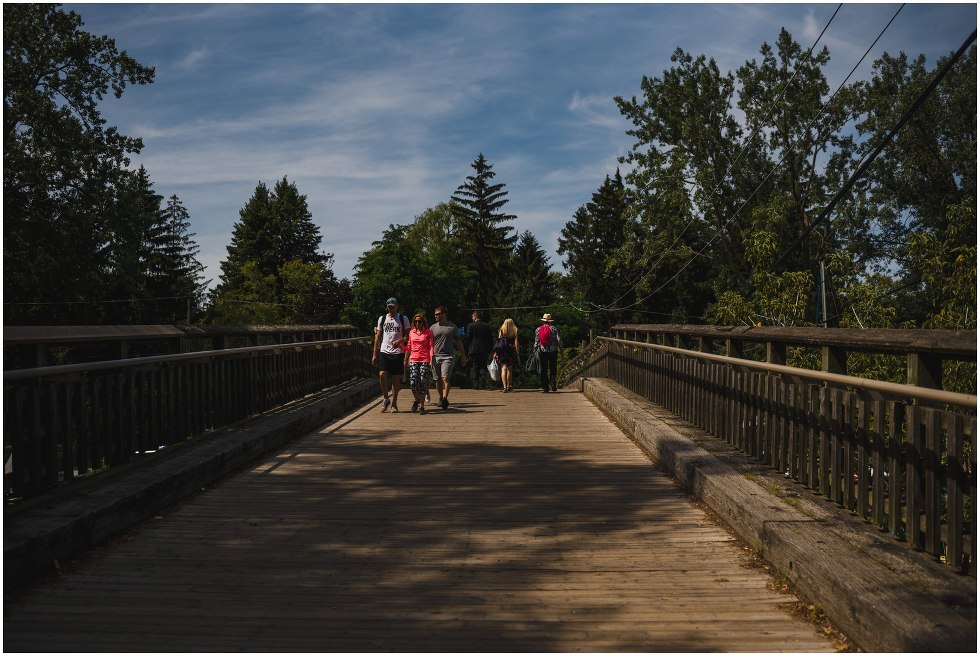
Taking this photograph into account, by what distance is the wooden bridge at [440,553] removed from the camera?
3.71 meters

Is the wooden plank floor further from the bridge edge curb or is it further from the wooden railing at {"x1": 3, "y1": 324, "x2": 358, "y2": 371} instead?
the wooden railing at {"x1": 3, "y1": 324, "x2": 358, "y2": 371}

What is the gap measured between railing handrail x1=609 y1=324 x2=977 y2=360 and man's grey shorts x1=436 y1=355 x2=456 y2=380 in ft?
22.1

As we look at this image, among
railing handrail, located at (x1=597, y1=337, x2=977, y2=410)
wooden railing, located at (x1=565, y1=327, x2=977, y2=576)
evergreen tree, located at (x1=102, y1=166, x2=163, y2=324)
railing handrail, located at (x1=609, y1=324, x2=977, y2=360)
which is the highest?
evergreen tree, located at (x1=102, y1=166, x2=163, y2=324)

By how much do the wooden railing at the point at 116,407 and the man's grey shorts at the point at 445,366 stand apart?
146 inches

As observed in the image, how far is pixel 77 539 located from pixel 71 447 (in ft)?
3.37

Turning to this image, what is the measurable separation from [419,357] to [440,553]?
8.15 metres

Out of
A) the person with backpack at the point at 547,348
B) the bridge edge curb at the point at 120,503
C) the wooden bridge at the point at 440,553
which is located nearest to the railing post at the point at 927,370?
the wooden bridge at the point at 440,553

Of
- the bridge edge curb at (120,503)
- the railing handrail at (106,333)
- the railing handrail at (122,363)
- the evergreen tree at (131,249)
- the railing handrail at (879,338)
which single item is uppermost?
the evergreen tree at (131,249)

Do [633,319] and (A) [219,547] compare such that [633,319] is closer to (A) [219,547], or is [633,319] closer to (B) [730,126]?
(B) [730,126]

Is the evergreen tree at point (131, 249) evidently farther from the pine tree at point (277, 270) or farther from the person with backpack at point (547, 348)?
the person with backpack at point (547, 348)

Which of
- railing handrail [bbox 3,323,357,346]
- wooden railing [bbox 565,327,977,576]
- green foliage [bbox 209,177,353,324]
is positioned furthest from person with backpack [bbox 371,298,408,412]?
green foliage [bbox 209,177,353,324]

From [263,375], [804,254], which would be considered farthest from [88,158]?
[804,254]

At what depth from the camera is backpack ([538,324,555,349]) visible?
18875 mm

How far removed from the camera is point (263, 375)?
10539 millimetres
